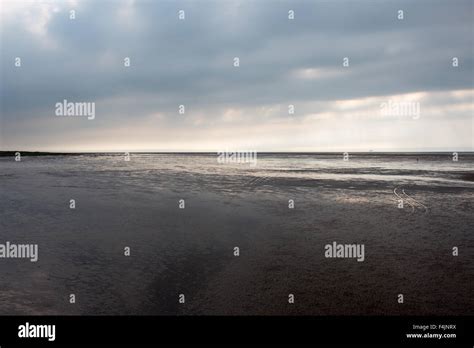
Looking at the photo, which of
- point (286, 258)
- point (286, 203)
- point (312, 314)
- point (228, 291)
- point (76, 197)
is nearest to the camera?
point (312, 314)

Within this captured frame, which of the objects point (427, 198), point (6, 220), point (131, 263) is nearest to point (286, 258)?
point (131, 263)

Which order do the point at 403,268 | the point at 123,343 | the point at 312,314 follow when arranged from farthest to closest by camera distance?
the point at 403,268 → the point at 312,314 → the point at 123,343

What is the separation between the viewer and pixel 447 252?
10.3m

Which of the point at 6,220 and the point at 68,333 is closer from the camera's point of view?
the point at 68,333

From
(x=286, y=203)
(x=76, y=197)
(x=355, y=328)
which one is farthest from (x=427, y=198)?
(x=76, y=197)

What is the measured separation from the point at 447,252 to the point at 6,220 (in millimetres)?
16921

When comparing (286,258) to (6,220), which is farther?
(6,220)

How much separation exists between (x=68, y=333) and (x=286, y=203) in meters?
13.4

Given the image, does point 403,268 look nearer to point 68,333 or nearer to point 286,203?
point 68,333

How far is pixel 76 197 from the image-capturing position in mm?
19656

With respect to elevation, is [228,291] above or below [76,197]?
below

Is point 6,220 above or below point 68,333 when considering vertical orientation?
above

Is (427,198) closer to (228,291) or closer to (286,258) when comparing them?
(286,258)

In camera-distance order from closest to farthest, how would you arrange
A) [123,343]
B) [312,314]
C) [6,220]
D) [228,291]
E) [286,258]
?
[123,343] → [312,314] → [228,291] → [286,258] → [6,220]
